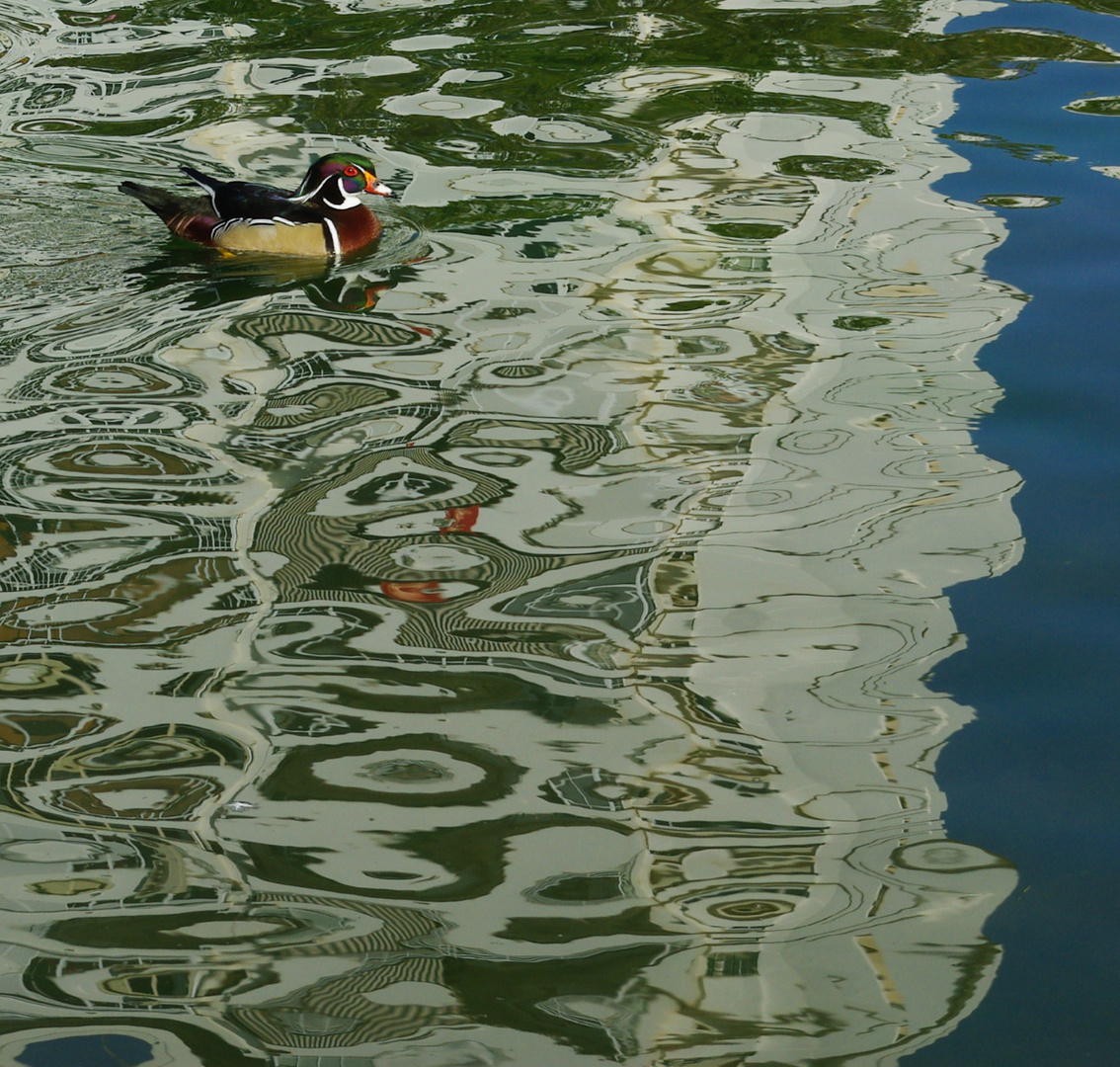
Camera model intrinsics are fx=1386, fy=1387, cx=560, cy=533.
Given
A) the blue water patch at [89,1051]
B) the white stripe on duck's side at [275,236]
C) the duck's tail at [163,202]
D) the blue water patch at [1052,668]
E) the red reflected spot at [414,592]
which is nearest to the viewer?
the blue water patch at [89,1051]

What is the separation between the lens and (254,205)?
6566mm

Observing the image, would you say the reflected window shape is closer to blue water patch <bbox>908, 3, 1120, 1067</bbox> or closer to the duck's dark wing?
blue water patch <bbox>908, 3, 1120, 1067</bbox>

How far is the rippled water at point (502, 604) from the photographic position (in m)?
2.86

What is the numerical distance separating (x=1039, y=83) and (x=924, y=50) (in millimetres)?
987

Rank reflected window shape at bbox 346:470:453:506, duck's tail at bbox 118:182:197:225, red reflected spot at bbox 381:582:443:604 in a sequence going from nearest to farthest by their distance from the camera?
red reflected spot at bbox 381:582:443:604 → reflected window shape at bbox 346:470:453:506 → duck's tail at bbox 118:182:197:225

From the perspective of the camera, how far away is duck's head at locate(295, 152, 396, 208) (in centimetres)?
662

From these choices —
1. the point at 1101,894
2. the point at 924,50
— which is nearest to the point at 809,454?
the point at 1101,894

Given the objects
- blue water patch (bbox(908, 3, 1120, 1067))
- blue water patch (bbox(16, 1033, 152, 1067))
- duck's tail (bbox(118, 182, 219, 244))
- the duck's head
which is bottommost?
blue water patch (bbox(16, 1033, 152, 1067))

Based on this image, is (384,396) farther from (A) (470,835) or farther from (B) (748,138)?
(B) (748,138)

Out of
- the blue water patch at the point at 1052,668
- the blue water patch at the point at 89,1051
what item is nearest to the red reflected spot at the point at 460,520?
the blue water patch at the point at 1052,668

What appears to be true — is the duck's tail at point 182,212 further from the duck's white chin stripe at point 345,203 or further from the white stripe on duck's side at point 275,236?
the duck's white chin stripe at point 345,203

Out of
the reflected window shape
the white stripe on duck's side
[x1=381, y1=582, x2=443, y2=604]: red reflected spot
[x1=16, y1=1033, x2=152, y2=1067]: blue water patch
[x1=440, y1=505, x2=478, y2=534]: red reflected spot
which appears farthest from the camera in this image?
the white stripe on duck's side

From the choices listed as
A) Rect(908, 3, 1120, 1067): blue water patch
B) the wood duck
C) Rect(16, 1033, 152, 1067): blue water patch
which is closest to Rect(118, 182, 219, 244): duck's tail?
the wood duck

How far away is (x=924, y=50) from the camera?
929 cm
